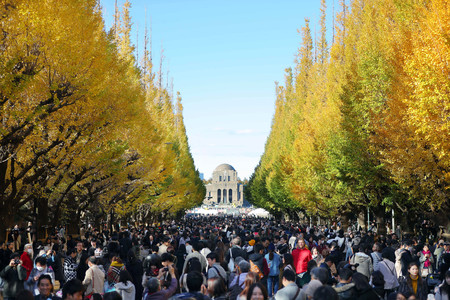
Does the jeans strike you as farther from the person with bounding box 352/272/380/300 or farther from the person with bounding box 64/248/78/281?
the person with bounding box 352/272/380/300

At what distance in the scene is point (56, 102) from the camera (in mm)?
13961

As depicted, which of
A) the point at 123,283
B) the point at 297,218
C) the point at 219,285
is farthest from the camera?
the point at 297,218

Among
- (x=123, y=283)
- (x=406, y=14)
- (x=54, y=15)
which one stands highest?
(x=406, y=14)

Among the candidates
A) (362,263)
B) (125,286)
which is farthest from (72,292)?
(362,263)

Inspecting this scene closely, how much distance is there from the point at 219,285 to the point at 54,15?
34.8 feet

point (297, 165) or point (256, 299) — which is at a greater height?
point (297, 165)

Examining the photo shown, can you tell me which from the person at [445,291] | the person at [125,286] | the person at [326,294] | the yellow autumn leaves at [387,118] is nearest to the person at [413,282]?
the person at [445,291]

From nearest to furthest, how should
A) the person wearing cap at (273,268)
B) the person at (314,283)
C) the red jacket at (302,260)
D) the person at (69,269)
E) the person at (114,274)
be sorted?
the person at (314,283) < the person at (114,274) < the person at (69,269) < the red jacket at (302,260) < the person wearing cap at (273,268)

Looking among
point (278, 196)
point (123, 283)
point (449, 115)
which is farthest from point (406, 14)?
point (278, 196)

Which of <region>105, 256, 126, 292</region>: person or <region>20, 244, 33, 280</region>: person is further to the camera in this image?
<region>20, 244, 33, 280</region>: person

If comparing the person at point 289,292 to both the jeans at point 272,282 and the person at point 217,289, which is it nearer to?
the person at point 217,289

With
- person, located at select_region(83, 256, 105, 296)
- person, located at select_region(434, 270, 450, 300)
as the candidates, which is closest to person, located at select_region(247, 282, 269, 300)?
person, located at select_region(434, 270, 450, 300)

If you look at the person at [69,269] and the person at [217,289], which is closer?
the person at [217,289]

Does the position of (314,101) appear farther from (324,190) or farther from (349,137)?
(349,137)
